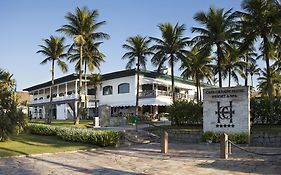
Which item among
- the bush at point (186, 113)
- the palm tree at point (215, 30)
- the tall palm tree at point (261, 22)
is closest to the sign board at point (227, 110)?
the bush at point (186, 113)

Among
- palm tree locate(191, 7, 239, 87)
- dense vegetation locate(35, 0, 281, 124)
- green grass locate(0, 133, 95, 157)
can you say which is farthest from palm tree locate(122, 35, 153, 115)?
green grass locate(0, 133, 95, 157)

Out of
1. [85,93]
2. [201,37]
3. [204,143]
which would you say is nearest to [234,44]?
[201,37]

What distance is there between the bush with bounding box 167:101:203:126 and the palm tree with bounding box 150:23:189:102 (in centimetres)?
995

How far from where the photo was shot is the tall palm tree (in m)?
25.3

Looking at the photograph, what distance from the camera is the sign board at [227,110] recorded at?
19.3 m

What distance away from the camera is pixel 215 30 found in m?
30.6

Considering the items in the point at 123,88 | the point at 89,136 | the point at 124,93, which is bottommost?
the point at 89,136

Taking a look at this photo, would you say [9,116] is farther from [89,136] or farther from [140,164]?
[140,164]

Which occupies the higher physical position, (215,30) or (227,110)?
(215,30)

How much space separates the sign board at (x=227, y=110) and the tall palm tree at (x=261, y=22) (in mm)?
6756

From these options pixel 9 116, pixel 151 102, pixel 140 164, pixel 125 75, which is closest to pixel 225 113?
pixel 140 164

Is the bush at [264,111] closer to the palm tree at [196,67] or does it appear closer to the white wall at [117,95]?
the palm tree at [196,67]

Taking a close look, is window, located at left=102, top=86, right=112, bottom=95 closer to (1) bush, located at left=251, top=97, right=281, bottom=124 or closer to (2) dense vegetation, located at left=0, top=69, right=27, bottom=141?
(1) bush, located at left=251, top=97, right=281, bottom=124

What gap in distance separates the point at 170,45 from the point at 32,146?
2217 centimetres
